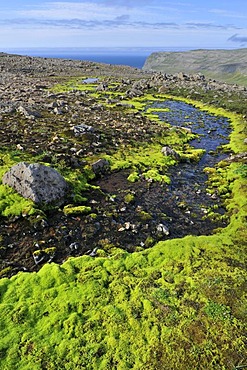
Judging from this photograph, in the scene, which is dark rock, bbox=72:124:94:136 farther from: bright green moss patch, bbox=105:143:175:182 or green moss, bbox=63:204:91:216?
green moss, bbox=63:204:91:216

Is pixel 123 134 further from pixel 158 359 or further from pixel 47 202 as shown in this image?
pixel 158 359

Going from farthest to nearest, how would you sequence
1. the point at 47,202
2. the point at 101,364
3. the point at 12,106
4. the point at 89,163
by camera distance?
the point at 12,106 < the point at 89,163 < the point at 47,202 < the point at 101,364

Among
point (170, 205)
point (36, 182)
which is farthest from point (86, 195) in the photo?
point (170, 205)

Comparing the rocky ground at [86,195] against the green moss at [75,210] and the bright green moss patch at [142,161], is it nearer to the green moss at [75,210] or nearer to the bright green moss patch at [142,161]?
the green moss at [75,210]

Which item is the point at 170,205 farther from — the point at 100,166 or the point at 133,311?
the point at 133,311

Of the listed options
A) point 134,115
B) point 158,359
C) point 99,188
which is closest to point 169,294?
point 158,359

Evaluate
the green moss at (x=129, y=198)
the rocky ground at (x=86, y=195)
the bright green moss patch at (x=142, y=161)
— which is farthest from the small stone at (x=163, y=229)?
the bright green moss patch at (x=142, y=161)

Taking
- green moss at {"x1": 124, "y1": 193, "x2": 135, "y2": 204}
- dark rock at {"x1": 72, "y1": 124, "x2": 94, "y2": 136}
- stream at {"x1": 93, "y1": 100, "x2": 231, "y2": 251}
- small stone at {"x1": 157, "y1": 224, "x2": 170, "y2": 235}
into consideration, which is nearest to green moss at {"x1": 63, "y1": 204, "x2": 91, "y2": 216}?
stream at {"x1": 93, "y1": 100, "x2": 231, "y2": 251}
